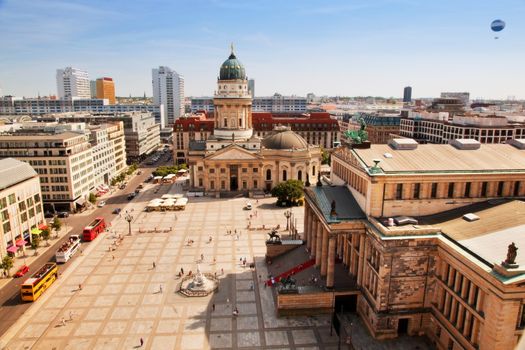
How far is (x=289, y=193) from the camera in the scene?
12194 cm

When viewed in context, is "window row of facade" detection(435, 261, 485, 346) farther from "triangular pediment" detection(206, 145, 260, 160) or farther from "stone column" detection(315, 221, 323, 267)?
"triangular pediment" detection(206, 145, 260, 160)

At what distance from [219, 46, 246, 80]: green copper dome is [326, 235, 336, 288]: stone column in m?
106

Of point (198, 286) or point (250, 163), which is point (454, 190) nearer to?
point (198, 286)

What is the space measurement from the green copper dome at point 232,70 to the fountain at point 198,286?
97.1 metres

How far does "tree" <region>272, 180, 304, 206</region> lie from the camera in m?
122

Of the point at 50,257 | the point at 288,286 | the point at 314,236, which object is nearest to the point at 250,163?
the point at 314,236

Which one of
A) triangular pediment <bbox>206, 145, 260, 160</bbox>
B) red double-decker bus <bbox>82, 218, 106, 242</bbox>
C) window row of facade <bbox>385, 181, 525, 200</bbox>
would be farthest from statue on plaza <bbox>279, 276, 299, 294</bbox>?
triangular pediment <bbox>206, 145, 260, 160</bbox>

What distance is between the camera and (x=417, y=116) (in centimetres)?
19300

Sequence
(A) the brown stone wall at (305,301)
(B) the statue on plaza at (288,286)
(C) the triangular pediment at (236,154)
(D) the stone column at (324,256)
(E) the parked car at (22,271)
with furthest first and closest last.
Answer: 1. (C) the triangular pediment at (236,154)
2. (E) the parked car at (22,271)
3. (D) the stone column at (324,256)
4. (B) the statue on plaza at (288,286)
5. (A) the brown stone wall at (305,301)

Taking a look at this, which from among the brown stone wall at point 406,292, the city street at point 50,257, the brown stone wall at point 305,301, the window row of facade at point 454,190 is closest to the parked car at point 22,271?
the city street at point 50,257

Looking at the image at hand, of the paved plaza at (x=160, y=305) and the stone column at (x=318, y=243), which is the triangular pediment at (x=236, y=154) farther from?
the stone column at (x=318, y=243)

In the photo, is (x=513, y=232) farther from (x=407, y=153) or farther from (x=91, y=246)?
(x=91, y=246)

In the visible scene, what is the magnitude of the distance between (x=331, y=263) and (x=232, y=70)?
10818 cm

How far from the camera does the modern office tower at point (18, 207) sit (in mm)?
81875
